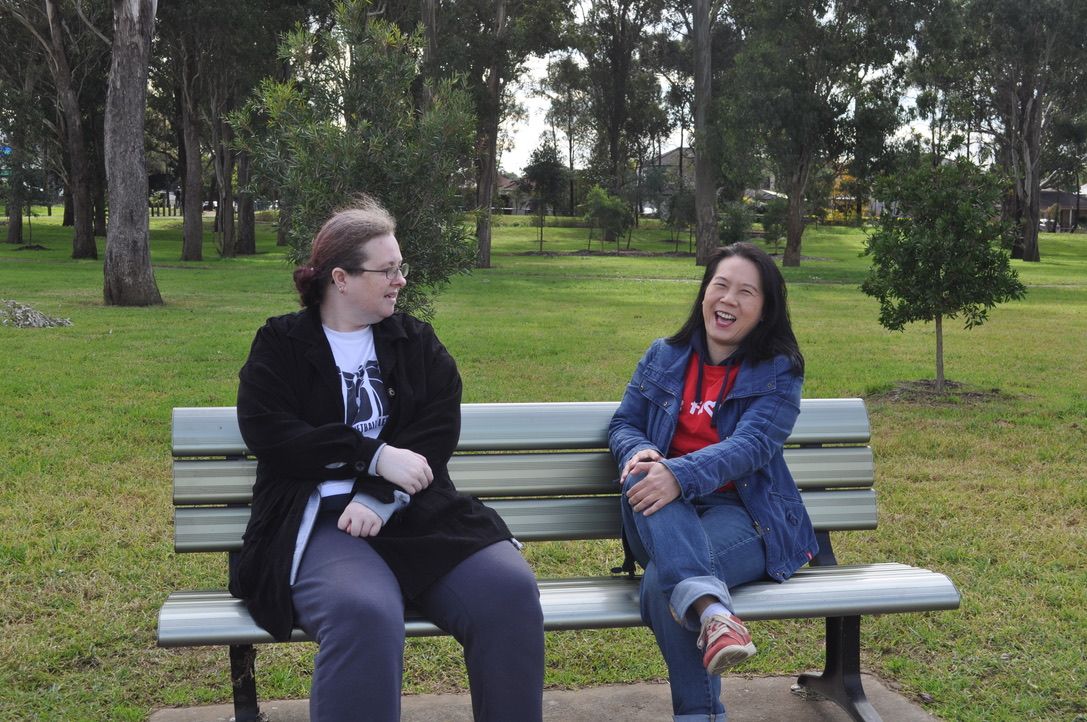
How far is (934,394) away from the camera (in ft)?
31.4

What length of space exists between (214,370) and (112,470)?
168 inches

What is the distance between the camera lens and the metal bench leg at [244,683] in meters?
3.22

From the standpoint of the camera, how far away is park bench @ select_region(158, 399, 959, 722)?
3121 mm

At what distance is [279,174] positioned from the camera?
23.4ft

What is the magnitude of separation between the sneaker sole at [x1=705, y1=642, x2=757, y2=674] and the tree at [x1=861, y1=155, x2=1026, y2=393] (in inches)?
285

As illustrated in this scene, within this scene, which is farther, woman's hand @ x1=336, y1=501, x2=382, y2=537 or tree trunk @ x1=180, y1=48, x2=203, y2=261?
tree trunk @ x1=180, y1=48, x2=203, y2=261

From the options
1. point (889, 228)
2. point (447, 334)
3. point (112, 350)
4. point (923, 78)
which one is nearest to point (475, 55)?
point (923, 78)

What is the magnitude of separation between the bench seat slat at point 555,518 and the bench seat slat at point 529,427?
173 mm

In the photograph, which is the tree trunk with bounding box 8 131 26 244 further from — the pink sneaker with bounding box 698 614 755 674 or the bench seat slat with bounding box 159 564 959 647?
the pink sneaker with bounding box 698 614 755 674

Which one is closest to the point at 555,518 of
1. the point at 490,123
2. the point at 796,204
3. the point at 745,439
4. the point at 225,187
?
the point at 745,439

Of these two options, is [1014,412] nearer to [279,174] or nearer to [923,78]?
[279,174]

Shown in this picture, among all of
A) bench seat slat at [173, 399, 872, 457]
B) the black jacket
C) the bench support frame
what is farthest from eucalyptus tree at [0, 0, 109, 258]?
the bench support frame

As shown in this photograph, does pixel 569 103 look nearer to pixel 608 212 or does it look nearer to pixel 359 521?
pixel 608 212

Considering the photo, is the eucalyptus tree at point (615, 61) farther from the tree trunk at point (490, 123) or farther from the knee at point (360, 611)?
the knee at point (360, 611)
